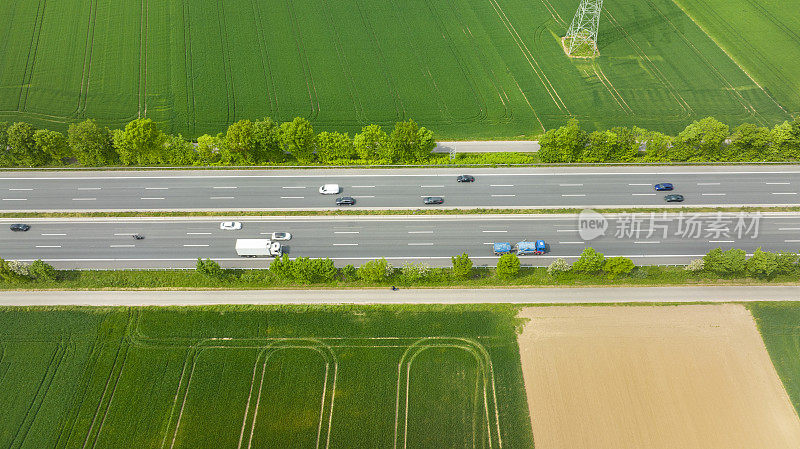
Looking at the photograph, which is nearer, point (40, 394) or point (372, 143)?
point (40, 394)

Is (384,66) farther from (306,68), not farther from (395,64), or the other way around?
(306,68)

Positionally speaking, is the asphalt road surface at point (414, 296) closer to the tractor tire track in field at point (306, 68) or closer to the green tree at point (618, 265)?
the green tree at point (618, 265)

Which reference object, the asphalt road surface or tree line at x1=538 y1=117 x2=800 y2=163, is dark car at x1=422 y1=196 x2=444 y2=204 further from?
tree line at x1=538 y1=117 x2=800 y2=163

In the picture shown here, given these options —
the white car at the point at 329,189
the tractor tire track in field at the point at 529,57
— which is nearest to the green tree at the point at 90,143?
the white car at the point at 329,189

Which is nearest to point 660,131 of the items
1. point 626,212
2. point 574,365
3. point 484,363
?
point 626,212

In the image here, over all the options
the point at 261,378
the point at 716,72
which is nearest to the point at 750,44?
the point at 716,72

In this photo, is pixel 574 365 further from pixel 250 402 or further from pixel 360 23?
pixel 360 23
